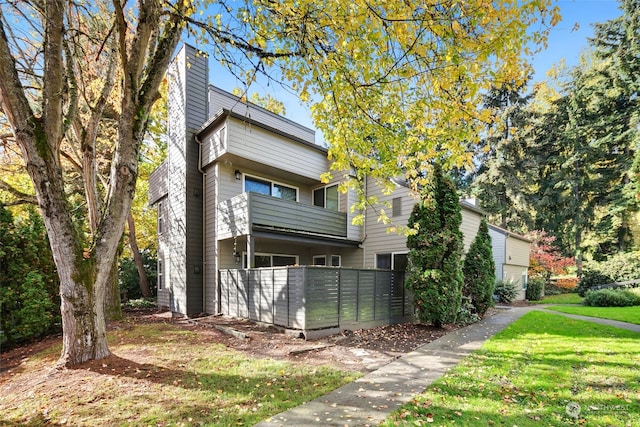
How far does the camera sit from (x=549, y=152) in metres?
26.7

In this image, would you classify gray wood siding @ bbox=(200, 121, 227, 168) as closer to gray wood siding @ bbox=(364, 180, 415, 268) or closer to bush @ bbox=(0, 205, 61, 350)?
bush @ bbox=(0, 205, 61, 350)

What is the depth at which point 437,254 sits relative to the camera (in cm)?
880

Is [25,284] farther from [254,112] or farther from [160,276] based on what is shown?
[254,112]

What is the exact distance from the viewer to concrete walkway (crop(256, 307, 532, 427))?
11.4 feet

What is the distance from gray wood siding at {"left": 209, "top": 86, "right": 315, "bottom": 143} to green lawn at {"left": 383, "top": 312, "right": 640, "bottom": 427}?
392 inches

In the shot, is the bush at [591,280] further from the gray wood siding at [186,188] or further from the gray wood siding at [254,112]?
the gray wood siding at [186,188]

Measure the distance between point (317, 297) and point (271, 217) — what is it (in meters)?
3.43

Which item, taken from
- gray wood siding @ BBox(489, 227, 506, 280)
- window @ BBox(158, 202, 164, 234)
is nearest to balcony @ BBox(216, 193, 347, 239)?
window @ BBox(158, 202, 164, 234)

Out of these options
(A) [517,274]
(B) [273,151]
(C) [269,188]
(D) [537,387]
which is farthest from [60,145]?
(A) [517,274]

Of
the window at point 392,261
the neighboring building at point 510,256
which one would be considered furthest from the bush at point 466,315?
the neighboring building at point 510,256

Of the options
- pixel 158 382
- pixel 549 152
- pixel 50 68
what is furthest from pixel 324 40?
pixel 549 152

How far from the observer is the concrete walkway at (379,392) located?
3.46 m

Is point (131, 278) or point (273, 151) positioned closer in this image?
point (273, 151)

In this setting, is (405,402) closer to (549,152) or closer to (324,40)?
(324,40)
